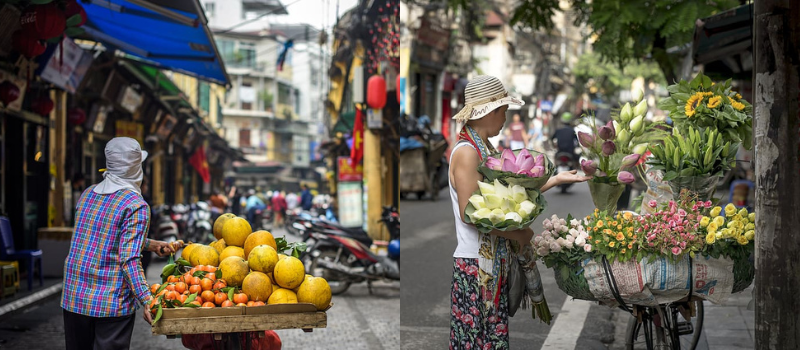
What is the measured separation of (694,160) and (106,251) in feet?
9.94

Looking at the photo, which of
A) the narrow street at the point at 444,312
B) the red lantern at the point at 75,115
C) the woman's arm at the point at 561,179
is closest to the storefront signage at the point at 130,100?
the red lantern at the point at 75,115

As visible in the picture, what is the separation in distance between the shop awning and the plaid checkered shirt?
444 centimetres

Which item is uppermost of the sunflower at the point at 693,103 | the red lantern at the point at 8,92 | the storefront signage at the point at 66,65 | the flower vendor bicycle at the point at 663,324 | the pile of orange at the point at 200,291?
the storefront signage at the point at 66,65

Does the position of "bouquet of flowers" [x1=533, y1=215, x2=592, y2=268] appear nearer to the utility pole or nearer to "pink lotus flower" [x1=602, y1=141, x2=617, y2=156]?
"pink lotus flower" [x1=602, y1=141, x2=617, y2=156]

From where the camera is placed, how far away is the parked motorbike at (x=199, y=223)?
11930mm

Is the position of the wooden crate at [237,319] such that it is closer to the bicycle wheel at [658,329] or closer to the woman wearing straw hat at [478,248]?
the woman wearing straw hat at [478,248]

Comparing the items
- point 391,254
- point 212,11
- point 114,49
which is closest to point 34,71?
point 114,49

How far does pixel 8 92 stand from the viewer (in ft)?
35.8

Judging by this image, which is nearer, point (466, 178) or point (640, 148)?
point (466, 178)

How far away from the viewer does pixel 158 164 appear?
12.0m

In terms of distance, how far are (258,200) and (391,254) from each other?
183cm

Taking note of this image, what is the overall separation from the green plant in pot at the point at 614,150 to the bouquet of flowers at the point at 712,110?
29cm

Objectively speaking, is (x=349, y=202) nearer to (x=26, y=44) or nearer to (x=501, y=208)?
(x=26, y=44)

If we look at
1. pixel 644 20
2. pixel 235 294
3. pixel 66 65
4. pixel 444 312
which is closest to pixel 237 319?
pixel 235 294
